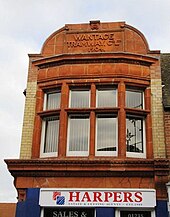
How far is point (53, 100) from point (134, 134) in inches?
107

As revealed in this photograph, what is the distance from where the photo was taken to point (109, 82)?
Result: 1132 centimetres

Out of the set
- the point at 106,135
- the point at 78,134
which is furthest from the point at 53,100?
the point at 106,135

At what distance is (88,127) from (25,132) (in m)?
1.86

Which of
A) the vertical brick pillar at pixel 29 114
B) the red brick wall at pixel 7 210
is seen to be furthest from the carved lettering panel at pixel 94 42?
the red brick wall at pixel 7 210

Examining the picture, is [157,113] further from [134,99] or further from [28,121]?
[28,121]

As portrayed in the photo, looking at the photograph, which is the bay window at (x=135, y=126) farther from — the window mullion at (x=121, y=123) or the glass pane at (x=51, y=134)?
the glass pane at (x=51, y=134)

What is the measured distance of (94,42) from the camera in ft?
39.9

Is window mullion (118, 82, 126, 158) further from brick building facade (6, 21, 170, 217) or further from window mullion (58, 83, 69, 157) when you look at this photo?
window mullion (58, 83, 69, 157)

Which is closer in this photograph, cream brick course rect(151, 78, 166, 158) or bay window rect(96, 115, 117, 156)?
cream brick course rect(151, 78, 166, 158)

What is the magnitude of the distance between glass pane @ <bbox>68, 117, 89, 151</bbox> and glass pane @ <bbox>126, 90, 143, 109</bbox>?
4.45 feet

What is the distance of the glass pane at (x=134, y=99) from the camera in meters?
11.3

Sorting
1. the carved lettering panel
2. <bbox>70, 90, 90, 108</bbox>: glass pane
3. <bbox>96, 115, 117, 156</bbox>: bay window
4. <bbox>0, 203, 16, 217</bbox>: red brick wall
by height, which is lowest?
<bbox>0, 203, 16, 217</bbox>: red brick wall

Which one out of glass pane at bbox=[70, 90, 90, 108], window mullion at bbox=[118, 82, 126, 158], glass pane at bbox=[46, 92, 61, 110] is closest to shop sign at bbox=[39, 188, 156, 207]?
window mullion at bbox=[118, 82, 126, 158]

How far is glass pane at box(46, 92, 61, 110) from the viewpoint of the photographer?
38.0 feet
